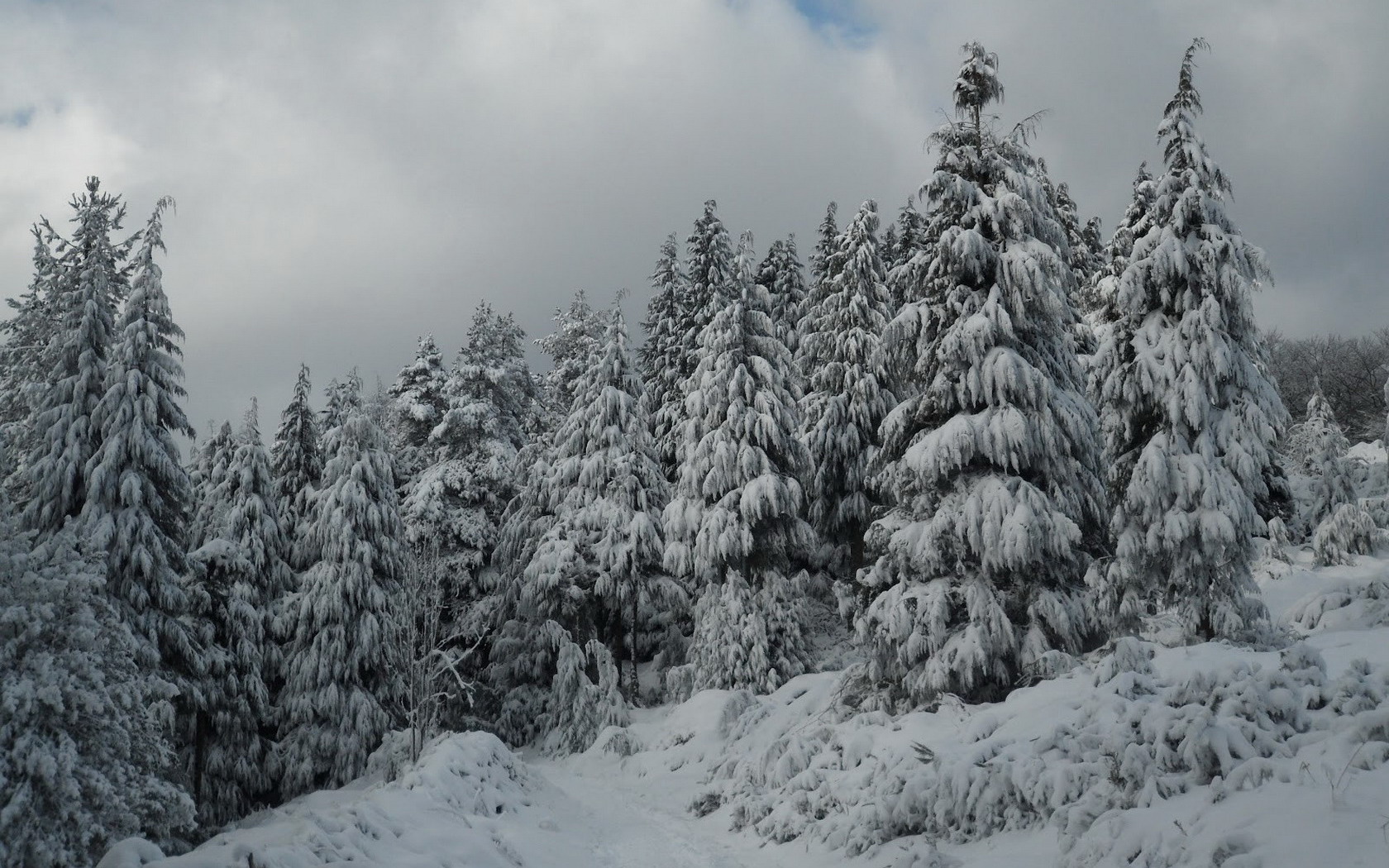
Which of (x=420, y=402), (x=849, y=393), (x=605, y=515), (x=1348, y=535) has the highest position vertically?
(x=420, y=402)

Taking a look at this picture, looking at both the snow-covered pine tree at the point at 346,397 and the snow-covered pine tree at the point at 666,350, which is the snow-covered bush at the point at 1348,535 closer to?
the snow-covered pine tree at the point at 666,350

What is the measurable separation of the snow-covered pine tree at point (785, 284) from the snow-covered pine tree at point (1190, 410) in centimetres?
1854

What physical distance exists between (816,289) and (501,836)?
22319 millimetres

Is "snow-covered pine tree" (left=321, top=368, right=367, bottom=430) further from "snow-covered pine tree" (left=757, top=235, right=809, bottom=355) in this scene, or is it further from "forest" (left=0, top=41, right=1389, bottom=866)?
"snow-covered pine tree" (left=757, top=235, right=809, bottom=355)

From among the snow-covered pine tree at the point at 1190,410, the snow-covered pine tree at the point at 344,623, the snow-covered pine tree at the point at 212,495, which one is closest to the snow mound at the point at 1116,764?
the snow-covered pine tree at the point at 1190,410

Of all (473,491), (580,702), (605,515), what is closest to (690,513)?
(605,515)

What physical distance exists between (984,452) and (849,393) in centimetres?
1227

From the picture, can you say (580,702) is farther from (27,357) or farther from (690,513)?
(27,357)

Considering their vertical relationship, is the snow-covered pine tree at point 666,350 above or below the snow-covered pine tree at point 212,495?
above

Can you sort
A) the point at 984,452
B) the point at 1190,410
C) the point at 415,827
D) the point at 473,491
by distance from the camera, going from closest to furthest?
the point at 415,827 → the point at 984,452 → the point at 1190,410 → the point at 473,491

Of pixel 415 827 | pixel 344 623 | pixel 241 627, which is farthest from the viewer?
pixel 344 623

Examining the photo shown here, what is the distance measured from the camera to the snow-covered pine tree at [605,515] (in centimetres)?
2598

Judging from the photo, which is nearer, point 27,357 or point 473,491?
point 27,357

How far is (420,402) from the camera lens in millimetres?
31609
